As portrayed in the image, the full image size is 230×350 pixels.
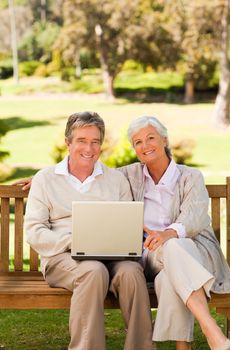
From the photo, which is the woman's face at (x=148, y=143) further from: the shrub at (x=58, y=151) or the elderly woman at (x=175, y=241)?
the shrub at (x=58, y=151)

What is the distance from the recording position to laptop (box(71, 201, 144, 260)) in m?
4.18

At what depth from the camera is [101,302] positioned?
158 inches

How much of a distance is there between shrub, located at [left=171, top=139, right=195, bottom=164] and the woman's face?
13.3m

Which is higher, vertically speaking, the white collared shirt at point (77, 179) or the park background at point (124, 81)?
the white collared shirt at point (77, 179)

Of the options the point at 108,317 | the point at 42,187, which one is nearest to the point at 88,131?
the point at 42,187

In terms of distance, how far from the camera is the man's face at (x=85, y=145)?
440 centimetres

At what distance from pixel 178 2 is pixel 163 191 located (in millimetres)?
25909

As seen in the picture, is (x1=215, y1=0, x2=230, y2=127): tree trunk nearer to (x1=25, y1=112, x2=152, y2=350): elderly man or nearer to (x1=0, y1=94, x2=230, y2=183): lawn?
(x1=0, y1=94, x2=230, y2=183): lawn

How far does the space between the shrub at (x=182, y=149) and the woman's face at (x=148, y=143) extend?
13.3 meters

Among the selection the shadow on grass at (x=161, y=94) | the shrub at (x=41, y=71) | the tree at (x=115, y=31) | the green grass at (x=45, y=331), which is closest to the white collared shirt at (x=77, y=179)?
the green grass at (x=45, y=331)

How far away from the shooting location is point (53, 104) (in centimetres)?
3622

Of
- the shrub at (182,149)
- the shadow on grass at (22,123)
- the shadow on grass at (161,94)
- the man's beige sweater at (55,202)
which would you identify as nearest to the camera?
the man's beige sweater at (55,202)

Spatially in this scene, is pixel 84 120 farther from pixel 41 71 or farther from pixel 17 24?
pixel 17 24

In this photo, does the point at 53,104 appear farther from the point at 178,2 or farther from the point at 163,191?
the point at 163,191
